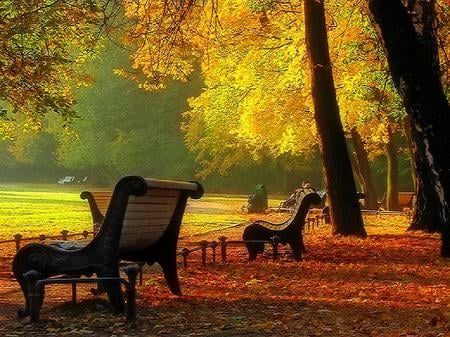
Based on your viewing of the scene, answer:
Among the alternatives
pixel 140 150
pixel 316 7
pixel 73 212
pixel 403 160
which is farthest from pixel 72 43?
pixel 140 150

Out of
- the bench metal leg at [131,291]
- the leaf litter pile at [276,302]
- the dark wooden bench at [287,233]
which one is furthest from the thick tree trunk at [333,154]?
the bench metal leg at [131,291]

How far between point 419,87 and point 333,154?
6.86 metres

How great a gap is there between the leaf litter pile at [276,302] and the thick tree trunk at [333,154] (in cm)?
320

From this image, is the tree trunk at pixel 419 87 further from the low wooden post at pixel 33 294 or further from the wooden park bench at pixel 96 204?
the wooden park bench at pixel 96 204

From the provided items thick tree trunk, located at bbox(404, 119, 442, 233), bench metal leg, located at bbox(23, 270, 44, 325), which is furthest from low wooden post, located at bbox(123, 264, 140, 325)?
thick tree trunk, located at bbox(404, 119, 442, 233)

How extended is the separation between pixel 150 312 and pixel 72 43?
35.1 feet

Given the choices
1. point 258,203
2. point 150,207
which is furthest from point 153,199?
point 258,203

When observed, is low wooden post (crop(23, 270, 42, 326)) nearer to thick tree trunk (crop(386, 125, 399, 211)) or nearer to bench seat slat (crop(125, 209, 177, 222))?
bench seat slat (crop(125, 209, 177, 222))

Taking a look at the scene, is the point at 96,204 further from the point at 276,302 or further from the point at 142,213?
the point at 142,213

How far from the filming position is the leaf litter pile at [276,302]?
5.92m

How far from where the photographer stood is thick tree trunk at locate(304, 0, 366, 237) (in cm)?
1499

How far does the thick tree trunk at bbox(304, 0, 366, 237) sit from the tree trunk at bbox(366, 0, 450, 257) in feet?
20.1

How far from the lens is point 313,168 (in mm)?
57781

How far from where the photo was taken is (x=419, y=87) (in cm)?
821
